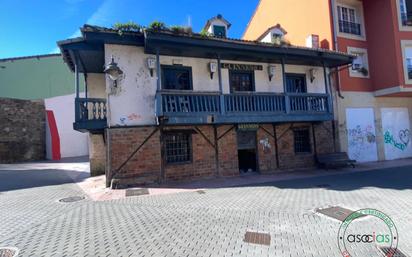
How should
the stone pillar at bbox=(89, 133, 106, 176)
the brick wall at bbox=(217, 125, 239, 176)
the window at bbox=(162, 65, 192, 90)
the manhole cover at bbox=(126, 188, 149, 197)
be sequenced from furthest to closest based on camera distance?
the stone pillar at bbox=(89, 133, 106, 176)
the brick wall at bbox=(217, 125, 239, 176)
the window at bbox=(162, 65, 192, 90)
the manhole cover at bbox=(126, 188, 149, 197)

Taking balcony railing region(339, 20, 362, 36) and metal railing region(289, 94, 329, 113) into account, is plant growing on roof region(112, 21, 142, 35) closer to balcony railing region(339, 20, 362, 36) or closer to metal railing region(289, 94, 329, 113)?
metal railing region(289, 94, 329, 113)

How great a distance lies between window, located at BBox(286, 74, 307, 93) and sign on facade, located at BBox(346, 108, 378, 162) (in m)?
3.10

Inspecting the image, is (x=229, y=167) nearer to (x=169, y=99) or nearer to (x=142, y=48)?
(x=169, y=99)

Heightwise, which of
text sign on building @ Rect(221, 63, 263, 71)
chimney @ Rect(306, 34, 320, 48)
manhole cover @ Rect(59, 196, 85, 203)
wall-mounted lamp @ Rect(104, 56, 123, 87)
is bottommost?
manhole cover @ Rect(59, 196, 85, 203)

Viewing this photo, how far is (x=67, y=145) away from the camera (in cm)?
2238

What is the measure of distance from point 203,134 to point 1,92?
2423cm

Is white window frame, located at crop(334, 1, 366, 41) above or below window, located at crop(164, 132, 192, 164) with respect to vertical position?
above

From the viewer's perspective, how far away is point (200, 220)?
5566 mm

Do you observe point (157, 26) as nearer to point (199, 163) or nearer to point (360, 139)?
point (199, 163)

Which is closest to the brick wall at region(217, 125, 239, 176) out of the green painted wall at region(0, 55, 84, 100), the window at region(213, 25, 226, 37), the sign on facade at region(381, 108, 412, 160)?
the window at region(213, 25, 226, 37)

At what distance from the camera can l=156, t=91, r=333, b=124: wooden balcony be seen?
970cm

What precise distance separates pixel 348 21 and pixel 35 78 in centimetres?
2716

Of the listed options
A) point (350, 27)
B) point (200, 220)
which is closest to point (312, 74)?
point (350, 27)

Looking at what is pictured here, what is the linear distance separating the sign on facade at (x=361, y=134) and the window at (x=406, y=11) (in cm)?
510
